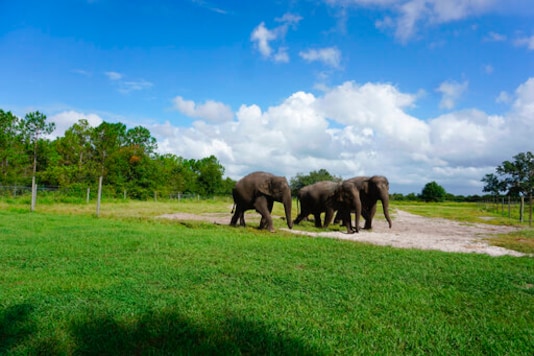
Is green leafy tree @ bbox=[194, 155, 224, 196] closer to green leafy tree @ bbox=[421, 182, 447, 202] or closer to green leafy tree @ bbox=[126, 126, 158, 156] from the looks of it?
green leafy tree @ bbox=[126, 126, 158, 156]

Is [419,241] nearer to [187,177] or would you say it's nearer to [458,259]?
[458,259]

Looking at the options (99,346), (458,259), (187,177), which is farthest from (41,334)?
(187,177)

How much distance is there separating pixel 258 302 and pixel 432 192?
109 metres

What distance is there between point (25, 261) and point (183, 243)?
3.70 m

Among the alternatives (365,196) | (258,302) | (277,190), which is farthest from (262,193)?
(258,302)

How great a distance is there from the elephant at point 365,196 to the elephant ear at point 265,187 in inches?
140

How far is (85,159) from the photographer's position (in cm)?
5072

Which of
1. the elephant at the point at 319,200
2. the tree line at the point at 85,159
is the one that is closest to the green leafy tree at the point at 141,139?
the tree line at the point at 85,159

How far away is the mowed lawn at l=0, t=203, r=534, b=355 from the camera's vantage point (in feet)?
13.0

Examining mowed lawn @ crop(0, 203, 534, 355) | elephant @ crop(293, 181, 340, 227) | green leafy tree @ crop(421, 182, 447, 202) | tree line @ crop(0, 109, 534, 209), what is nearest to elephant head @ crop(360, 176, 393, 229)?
elephant @ crop(293, 181, 340, 227)

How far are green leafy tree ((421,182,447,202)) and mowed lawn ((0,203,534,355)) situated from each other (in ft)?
328

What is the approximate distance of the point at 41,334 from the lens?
4.00 m

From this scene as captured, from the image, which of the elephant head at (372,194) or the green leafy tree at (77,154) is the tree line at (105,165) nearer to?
the green leafy tree at (77,154)

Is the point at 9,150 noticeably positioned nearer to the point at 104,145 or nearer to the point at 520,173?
the point at 104,145
